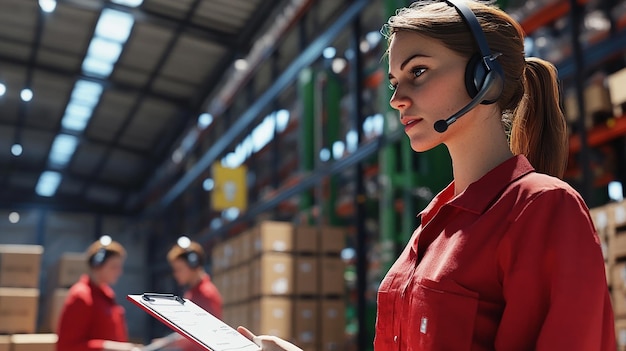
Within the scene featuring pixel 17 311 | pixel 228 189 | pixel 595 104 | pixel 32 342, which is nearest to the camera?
pixel 32 342

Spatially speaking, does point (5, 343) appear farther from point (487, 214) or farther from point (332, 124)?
point (332, 124)

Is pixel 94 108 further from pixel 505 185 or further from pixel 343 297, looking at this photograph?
pixel 505 185

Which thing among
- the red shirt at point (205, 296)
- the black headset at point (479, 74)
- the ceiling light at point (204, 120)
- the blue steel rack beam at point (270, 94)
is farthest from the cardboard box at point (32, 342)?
the ceiling light at point (204, 120)

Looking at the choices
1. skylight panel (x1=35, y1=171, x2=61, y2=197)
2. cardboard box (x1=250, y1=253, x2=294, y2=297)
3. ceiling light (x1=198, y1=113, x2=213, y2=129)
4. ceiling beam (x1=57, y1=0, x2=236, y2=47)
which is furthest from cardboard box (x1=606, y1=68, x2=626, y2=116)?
skylight panel (x1=35, y1=171, x2=61, y2=197)

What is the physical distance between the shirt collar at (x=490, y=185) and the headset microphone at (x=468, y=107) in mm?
98

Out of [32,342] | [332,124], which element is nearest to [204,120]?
[332,124]

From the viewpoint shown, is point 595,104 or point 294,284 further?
point 294,284

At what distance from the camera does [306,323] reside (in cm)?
779

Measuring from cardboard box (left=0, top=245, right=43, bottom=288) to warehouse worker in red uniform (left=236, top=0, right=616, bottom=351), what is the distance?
341 centimetres

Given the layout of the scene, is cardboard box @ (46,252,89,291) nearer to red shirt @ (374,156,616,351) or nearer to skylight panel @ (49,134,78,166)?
skylight panel @ (49,134,78,166)

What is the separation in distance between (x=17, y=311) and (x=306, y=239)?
4328 millimetres

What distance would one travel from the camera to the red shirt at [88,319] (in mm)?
4098

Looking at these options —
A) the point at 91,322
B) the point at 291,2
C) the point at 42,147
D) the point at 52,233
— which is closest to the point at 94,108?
the point at 42,147

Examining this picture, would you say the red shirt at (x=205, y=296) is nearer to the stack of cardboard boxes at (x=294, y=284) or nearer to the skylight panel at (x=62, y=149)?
the stack of cardboard boxes at (x=294, y=284)
